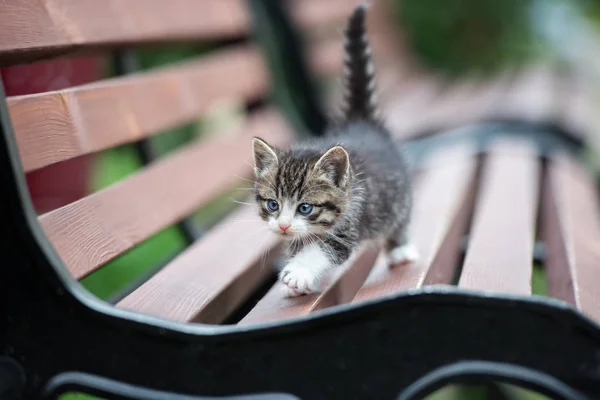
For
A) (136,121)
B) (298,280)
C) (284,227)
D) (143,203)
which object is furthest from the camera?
(136,121)

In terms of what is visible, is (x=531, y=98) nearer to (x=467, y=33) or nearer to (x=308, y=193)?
(x=467, y=33)

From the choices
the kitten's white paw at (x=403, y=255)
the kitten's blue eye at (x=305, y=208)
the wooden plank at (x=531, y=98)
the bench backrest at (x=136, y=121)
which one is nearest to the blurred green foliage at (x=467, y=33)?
the wooden plank at (x=531, y=98)

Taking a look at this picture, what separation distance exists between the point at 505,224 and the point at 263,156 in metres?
0.79

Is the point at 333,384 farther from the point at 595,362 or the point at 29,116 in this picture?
the point at 29,116

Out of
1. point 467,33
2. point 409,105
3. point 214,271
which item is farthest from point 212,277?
point 467,33

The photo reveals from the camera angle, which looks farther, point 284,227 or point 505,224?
point 505,224

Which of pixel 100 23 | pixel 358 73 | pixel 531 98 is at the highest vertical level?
pixel 531 98

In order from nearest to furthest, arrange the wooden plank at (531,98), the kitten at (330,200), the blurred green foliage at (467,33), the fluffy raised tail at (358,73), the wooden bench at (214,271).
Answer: the wooden bench at (214,271) → the kitten at (330,200) → the fluffy raised tail at (358,73) → the wooden plank at (531,98) → the blurred green foliage at (467,33)

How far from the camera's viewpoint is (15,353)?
1.67 meters

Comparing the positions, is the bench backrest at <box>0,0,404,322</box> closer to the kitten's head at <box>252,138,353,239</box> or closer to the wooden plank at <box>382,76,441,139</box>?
the kitten's head at <box>252,138,353,239</box>

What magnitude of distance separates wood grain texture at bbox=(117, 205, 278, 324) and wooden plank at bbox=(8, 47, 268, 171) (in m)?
0.38

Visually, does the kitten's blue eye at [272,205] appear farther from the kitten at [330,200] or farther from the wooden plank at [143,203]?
the wooden plank at [143,203]

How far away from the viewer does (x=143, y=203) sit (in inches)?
83.2

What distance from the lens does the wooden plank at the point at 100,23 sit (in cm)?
173
